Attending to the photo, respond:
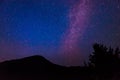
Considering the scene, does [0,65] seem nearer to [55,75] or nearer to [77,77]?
[55,75]

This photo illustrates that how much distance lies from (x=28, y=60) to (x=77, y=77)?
666 cm

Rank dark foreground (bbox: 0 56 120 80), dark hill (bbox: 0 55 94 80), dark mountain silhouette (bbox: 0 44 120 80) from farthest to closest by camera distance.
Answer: dark hill (bbox: 0 55 94 80) → dark foreground (bbox: 0 56 120 80) → dark mountain silhouette (bbox: 0 44 120 80)

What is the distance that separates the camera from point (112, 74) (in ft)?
107

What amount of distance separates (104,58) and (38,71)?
763cm

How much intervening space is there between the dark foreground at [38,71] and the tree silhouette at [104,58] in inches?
29.1

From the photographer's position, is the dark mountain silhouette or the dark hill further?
the dark hill

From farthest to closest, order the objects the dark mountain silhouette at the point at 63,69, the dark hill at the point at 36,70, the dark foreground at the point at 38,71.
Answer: the dark hill at the point at 36,70
the dark foreground at the point at 38,71
the dark mountain silhouette at the point at 63,69

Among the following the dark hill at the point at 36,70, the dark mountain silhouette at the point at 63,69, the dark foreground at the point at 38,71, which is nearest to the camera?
the dark mountain silhouette at the point at 63,69

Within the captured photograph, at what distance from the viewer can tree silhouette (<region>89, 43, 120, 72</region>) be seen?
34.0 metres

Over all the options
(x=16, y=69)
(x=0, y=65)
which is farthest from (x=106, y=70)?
(x=0, y=65)

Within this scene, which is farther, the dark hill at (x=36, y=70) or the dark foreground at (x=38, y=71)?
the dark hill at (x=36, y=70)

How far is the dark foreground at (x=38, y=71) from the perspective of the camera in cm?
3750

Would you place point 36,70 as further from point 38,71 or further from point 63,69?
point 63,69

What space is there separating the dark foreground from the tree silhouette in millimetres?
739
